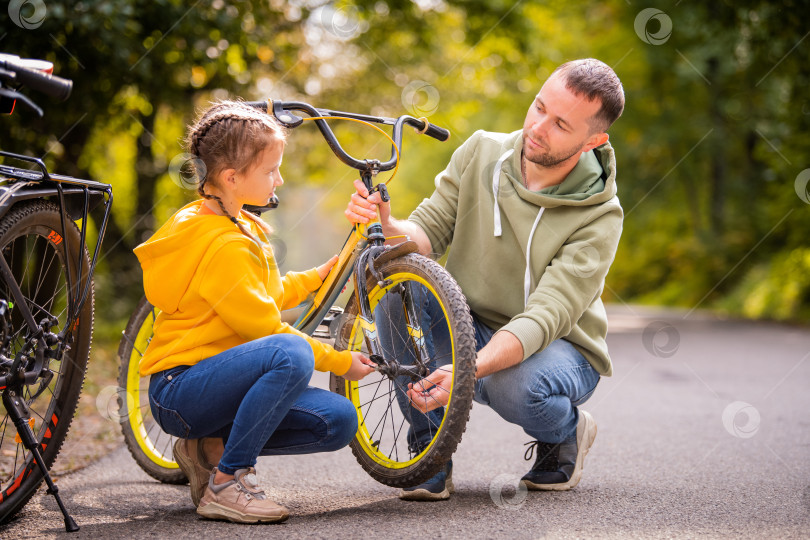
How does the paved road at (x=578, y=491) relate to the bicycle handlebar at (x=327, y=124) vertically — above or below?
below

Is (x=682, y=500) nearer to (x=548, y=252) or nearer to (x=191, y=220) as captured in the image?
(x=548, y=252)

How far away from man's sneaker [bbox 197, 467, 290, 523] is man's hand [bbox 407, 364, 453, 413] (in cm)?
55

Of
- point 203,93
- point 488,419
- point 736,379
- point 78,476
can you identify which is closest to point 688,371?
point 736,379

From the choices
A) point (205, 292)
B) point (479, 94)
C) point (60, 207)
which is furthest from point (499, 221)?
point (479, 94)

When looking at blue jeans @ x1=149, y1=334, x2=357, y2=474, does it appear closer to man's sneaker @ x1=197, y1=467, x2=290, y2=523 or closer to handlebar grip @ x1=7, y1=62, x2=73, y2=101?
man's sneaker @ x1=197, y1=467, x2=290, y2=523

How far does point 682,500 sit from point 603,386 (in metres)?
3.76

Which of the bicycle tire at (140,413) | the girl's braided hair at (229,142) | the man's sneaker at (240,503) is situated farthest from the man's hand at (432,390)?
the bicycle tire at (140,413)

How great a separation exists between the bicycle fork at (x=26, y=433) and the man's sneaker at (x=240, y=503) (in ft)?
1.32

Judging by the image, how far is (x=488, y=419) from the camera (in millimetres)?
5449

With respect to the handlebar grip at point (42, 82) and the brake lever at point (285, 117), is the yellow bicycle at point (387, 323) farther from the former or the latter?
the handlebar grip at point (42, 82)

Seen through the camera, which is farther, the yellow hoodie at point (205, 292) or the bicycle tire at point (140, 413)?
the bicycle tire at point (140, 413)

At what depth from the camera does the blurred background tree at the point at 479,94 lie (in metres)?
8.89
